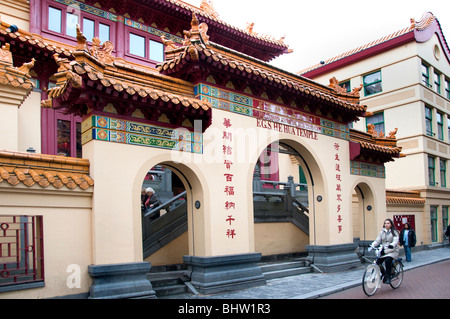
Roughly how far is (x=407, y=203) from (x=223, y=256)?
12461 mm

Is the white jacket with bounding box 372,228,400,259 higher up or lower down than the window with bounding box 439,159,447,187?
lower down

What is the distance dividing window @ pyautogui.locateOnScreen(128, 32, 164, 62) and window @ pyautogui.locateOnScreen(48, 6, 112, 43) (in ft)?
2.94

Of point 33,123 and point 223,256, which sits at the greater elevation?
point 33,123

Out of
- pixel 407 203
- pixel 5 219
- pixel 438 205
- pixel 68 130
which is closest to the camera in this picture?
pixel 5 219

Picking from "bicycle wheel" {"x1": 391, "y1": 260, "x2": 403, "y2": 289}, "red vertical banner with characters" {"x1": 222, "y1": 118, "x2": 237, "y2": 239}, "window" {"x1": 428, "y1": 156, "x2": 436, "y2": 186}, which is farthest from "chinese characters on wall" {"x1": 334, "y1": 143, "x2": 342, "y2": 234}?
"window" {"x1": 428, "y1": 156, "x2": 436, "y2": 186}

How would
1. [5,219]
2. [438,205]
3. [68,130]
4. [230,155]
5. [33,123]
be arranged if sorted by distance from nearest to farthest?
[5,219] < [230,155] < [33,123] < [68,130] < [438,205]

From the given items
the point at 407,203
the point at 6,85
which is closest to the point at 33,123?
the point at 6,85

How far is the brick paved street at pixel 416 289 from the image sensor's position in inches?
348

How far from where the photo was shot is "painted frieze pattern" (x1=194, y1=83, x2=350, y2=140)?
9820 millimetres

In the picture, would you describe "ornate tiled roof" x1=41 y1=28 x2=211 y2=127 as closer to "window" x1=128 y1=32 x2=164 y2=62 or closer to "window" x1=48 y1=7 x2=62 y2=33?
"window" x1=48 y1=7 x2=62 y2=33

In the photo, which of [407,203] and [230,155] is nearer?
[230,155]

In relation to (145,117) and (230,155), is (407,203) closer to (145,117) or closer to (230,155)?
(230,155)

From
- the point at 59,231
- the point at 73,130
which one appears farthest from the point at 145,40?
the point at 59,231
